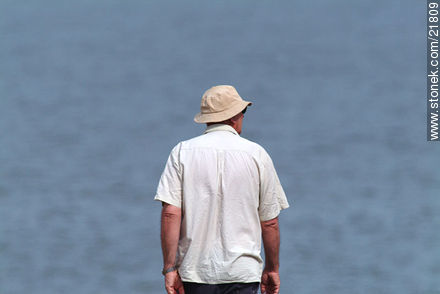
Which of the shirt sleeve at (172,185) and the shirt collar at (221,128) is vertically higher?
the shirt collar at (221,128)

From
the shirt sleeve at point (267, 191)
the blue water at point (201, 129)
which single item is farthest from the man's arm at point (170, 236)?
the blue water at point (201, 129)

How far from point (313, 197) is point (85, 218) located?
9.49 ft

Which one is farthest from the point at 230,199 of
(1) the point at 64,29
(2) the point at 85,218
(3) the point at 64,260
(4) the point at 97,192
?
(1) the point at 64,29

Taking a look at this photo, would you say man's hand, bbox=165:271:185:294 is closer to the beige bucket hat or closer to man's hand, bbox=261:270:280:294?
man's hand, bbox=261:270:280:294

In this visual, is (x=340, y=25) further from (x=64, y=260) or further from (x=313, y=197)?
(x=64, y=260)

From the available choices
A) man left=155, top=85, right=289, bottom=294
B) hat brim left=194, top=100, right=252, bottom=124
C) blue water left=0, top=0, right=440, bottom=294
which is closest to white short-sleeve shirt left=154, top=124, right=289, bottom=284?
man left=155, top=85, right=289, bottom=294

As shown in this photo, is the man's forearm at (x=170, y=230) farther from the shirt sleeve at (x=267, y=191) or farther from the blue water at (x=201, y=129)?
the blue water at (x=201, y=129)

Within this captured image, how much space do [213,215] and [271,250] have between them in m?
0.30

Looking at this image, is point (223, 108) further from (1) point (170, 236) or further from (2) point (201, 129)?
(2) point (201, 129)

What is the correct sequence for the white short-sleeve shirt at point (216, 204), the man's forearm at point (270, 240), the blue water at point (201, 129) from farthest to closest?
the blue water at point (201, 129) → the man's forearm at point (270, 240) → the white short-sleeve shirt at point (216, 204)

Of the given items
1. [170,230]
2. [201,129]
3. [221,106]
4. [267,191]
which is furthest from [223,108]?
[201,129]

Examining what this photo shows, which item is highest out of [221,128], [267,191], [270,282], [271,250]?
[221,128]

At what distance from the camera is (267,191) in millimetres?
3576

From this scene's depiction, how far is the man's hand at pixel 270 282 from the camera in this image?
3664 millimetres
